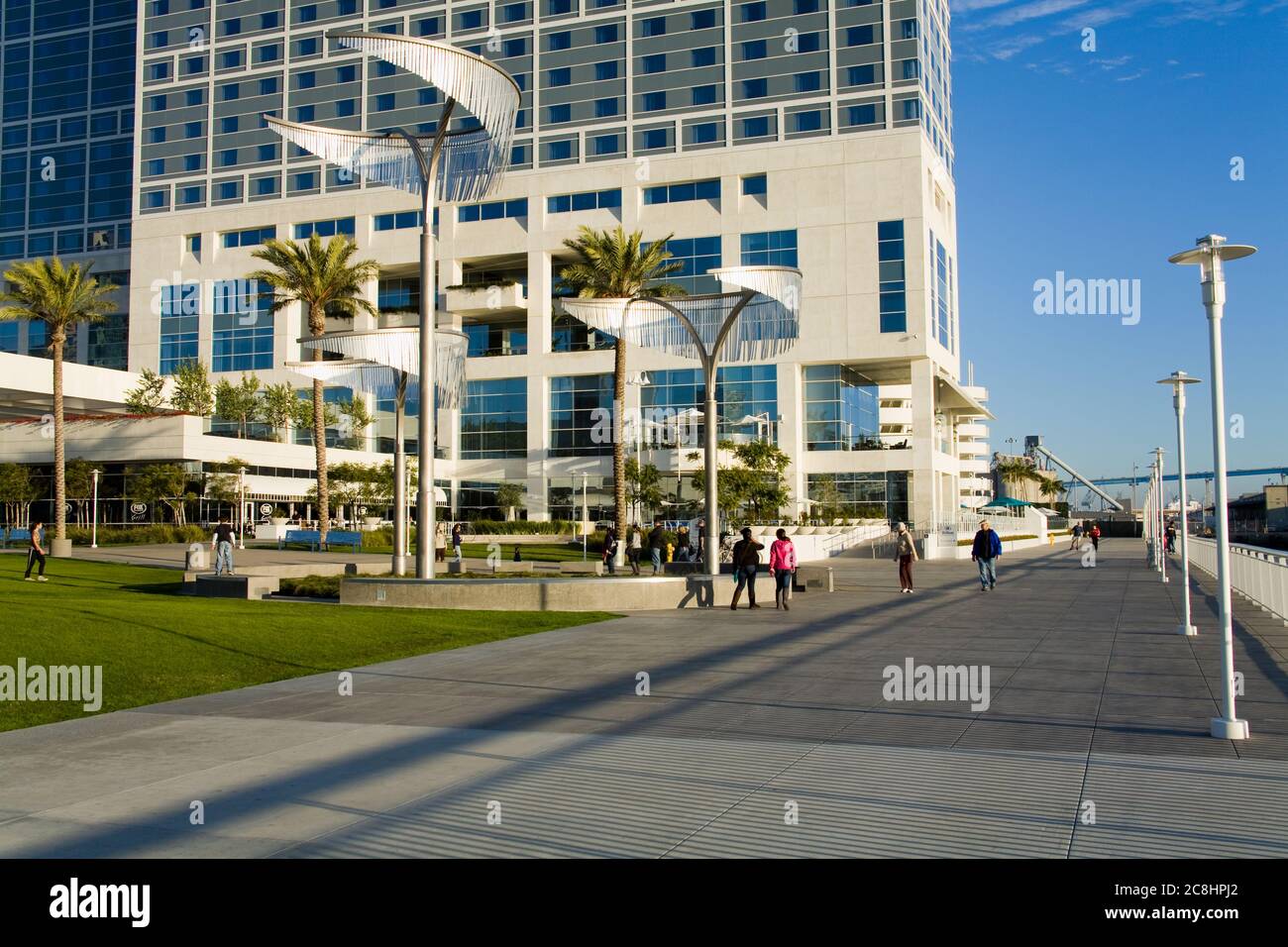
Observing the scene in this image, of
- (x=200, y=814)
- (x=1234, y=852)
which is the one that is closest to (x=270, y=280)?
(x=200, y=814)

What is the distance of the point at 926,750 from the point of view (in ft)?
25.2

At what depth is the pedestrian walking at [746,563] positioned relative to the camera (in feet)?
65.4

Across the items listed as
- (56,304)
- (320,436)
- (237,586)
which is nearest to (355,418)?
(320,436)

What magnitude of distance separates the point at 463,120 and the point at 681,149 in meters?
17.1

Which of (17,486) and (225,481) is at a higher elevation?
(225,481)

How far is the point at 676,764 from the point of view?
7.33 metres

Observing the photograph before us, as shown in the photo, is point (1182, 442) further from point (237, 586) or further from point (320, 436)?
point (320, 436)

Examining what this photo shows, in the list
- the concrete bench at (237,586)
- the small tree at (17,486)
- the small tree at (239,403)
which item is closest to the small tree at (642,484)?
the small tree at (239,403)

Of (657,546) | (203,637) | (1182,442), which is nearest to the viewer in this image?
(203,637)

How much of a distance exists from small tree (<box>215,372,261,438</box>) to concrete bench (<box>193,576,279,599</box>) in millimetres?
40703

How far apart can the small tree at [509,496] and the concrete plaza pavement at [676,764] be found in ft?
169

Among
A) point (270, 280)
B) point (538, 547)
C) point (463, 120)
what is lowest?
point (538, 547)

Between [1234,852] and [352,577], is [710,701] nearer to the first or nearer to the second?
[1234,852]

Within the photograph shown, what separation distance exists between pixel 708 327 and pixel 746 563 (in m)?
6.65
